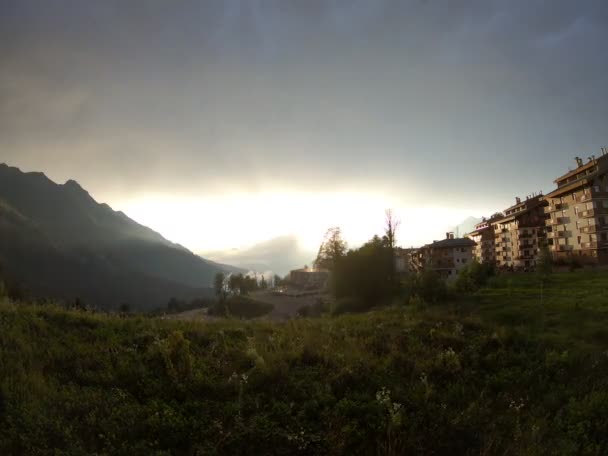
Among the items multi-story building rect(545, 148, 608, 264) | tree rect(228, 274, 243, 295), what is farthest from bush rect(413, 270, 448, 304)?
tree rect(228, 274, 243, 295)

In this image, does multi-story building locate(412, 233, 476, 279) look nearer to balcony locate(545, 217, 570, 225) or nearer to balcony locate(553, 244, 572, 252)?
balcony locate(545, 217, 570, 225)

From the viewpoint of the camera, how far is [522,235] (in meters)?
78.9

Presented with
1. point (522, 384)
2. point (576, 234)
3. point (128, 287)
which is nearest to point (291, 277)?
point (128, 287)

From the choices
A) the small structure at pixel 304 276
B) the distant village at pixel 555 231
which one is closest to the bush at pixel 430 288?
the distant village at pixel 555 231

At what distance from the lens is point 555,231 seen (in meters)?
66.8

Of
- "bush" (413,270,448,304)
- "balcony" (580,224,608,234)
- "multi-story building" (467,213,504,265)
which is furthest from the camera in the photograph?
"multi-story building" (467,213,504,265)

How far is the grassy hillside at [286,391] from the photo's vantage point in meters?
5.66

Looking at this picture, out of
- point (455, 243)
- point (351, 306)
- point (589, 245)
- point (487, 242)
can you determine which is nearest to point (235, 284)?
point (455, 243)

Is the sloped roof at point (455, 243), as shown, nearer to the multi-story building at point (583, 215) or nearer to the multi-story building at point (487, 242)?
the multi-story building at point (487, 242)

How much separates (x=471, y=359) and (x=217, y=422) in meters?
6.46

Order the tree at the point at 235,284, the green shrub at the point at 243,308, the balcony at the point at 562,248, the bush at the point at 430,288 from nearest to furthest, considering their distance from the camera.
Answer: the bush at the point at 430,288, the green shrub at the point at 243,308, the balcony at the point at 562,248, the tree at the point at 235,284

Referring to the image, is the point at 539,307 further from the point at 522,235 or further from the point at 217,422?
the point at 522,235

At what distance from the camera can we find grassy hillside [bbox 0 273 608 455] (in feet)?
18.6

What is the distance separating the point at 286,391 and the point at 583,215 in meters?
67.5
